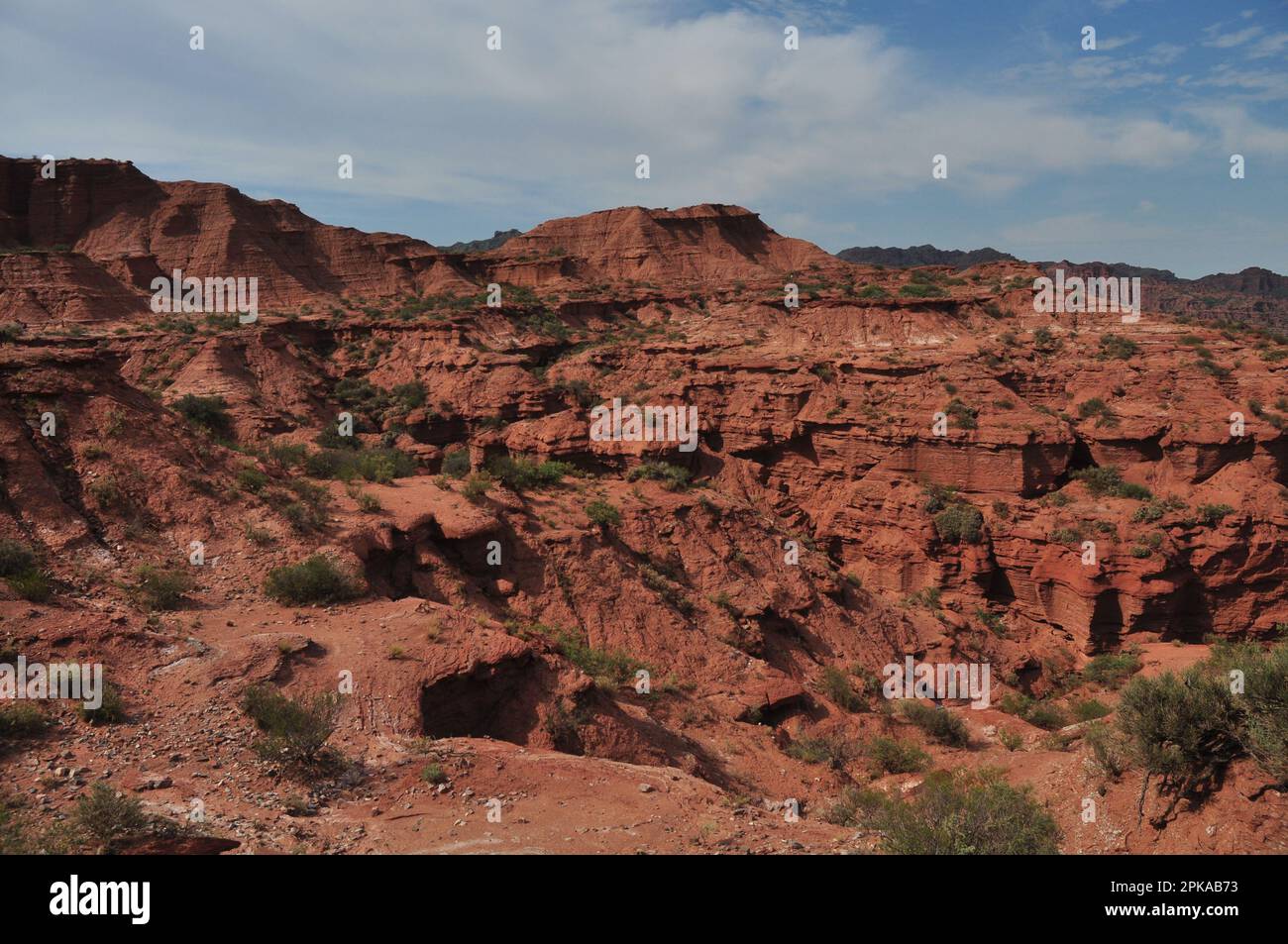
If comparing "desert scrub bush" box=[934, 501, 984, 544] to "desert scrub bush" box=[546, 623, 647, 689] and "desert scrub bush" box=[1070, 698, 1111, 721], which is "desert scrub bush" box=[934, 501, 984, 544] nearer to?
"desert scrub bush" box=[1070, 698, 1111, 721]

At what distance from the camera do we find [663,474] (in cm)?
2206

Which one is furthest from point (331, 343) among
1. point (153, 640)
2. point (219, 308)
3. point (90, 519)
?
point (153, 640)

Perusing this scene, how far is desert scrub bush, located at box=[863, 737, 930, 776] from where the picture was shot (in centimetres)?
1317

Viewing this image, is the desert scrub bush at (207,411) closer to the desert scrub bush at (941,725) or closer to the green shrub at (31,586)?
the green shrub at (31,586)

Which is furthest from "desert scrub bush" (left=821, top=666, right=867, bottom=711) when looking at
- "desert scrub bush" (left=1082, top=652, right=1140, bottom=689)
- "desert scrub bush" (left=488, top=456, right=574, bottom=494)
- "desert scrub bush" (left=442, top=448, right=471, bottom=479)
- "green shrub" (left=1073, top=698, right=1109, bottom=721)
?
"desert scrub bush" (left=442, top=448, right=471, bottom=479)

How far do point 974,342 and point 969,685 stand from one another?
60.0 ft

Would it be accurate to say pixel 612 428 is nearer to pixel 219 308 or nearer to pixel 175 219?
pixel 219 308

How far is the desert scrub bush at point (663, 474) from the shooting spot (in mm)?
21369

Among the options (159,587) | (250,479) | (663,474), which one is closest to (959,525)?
(663,474)

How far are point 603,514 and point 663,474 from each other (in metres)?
4.30

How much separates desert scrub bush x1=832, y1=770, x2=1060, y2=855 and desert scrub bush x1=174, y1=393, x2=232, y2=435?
23112 mm

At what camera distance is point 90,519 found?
37.9 ft

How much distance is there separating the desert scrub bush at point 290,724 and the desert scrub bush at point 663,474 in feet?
44.5

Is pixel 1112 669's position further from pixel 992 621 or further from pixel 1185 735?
pixel 1185 735
